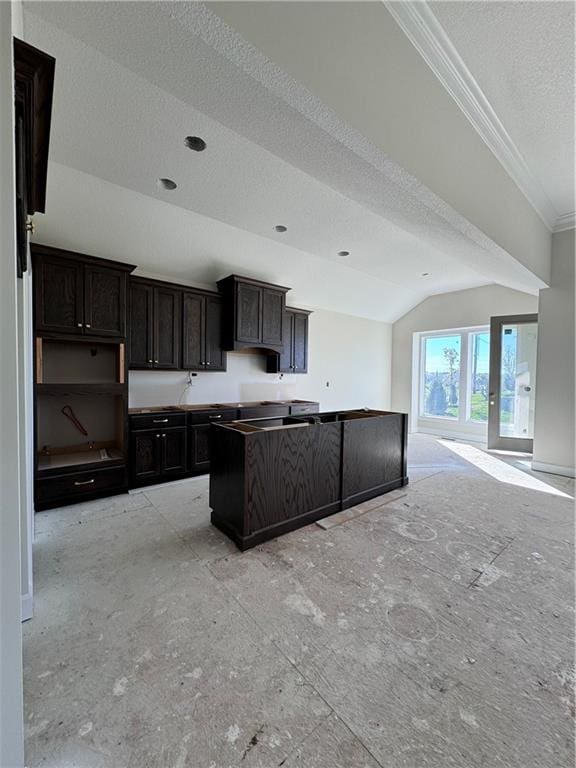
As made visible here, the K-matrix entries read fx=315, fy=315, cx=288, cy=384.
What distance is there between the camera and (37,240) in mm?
3293

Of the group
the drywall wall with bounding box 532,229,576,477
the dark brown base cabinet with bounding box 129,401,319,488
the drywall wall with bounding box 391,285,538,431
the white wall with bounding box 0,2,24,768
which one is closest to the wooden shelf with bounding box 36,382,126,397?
the dark brown base cabinet with bounding box 129,401,319,488

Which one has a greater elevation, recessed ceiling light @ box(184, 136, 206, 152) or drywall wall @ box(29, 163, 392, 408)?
recessed ceiling light @ box(184, 136, 206, 152)

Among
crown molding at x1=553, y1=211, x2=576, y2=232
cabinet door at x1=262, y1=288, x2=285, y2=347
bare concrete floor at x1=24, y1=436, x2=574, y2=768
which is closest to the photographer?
bare concrete floor at x1=24, y1=436, x2=574, y2=768

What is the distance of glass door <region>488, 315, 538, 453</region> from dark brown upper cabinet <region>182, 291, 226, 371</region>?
4591mm

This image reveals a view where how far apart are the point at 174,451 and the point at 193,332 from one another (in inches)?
60.4

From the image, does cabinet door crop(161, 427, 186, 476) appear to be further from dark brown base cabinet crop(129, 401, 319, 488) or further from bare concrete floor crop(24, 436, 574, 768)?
bare concrete floor crop(24, 436, 574, 768)

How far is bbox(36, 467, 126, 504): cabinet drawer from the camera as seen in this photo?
2.94 metres

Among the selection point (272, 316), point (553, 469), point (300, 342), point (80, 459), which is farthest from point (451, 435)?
point (80, 459)

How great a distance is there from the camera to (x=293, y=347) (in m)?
5.26

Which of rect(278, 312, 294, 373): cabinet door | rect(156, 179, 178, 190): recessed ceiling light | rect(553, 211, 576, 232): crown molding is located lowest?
rect(278, 312, 294, 373): cabinet door

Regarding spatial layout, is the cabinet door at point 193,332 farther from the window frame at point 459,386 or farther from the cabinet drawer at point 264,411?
the window frame at point 459,386

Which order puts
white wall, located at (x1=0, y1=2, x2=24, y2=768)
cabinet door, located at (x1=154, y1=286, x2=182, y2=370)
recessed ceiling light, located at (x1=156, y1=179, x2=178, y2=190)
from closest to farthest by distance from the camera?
white wall, located at (x1=0, y1=2, x2=24, y2=768) < recessed ceiling light, located at (x1=156, y1=179, x2=178, y2=190) < cabinet door, located at (x1=154, y1=286, x2=182, y2=370)

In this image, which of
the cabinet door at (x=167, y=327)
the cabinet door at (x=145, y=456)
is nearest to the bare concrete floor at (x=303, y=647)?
the cabinet door at (x=145, y=456)

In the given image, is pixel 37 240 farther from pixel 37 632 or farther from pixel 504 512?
pixel 504 512
